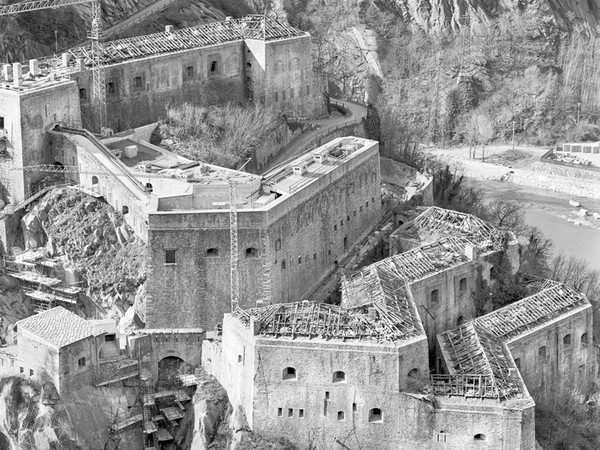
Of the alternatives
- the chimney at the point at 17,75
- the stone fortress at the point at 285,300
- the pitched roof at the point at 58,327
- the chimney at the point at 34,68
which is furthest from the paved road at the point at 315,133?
the pitched roof at the point at 58,327

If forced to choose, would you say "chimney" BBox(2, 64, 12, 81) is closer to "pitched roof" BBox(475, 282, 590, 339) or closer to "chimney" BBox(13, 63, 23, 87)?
"chimney" BBox(13, 63, 23, 87)

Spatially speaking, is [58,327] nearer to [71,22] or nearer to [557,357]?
[557,357]

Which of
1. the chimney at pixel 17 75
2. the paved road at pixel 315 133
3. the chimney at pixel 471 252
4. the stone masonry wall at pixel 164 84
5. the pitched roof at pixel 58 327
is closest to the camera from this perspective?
the pitched roof at pixel 58 327

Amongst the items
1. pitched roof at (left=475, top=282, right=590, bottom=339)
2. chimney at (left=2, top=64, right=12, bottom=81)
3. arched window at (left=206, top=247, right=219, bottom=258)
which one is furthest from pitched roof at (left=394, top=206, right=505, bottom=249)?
chimney at (left=2, top=64, right=12, bottom=81)

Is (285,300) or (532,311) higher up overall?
(285,300)

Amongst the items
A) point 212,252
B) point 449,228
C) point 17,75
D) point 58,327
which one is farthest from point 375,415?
point 17,75

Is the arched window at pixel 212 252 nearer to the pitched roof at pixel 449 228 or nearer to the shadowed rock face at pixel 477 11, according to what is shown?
the pitched roof at pixel 449 228

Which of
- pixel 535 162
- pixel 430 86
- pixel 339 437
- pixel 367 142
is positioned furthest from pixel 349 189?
pixel 430 86

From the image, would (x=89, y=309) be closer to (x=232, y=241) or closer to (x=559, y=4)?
(x=232, y=241)
